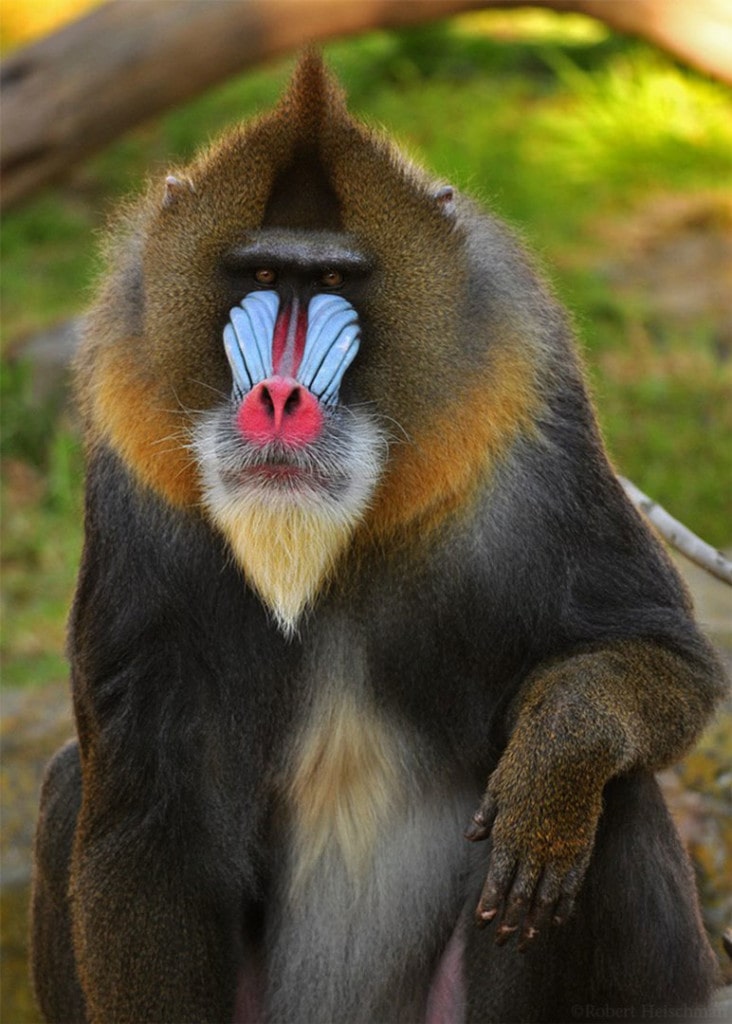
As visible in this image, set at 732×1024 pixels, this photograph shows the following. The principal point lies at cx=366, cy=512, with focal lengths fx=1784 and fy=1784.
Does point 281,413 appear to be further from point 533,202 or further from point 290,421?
point 533,202

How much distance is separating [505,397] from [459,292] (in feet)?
0.71

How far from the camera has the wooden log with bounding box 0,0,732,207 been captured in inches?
313

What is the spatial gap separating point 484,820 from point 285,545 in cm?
66

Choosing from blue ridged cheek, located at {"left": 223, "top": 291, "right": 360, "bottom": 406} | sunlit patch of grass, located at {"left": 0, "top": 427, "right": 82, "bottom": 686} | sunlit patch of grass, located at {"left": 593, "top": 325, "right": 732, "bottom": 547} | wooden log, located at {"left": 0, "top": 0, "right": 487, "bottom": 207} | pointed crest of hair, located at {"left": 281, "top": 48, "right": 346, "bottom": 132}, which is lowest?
sunlit patch of grass, located at {"left": 0, "top": 427, "right": 82, "bottom": 686}

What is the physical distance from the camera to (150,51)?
8.12m

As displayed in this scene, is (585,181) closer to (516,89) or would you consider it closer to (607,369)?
(516,89)

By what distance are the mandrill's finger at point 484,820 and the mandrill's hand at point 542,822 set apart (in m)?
0.02

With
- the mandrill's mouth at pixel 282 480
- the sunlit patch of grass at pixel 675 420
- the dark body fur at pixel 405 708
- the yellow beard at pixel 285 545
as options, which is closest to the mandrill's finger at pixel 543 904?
the dark body fur at pixel 405 708

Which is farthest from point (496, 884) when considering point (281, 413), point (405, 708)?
point (281, 413)

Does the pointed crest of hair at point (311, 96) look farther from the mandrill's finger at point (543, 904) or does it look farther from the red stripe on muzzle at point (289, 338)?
the mandrill's finger at point (543, 904)

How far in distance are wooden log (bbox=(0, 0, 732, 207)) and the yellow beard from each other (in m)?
5.04

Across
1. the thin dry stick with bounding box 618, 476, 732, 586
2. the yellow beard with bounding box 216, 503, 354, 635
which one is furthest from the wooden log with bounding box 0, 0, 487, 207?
the yellow beard with bounding box 216, 503, 354, 635

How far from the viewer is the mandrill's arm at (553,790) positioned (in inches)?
131

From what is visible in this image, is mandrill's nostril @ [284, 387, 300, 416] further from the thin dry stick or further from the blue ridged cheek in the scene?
the thin dry stick
